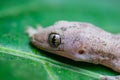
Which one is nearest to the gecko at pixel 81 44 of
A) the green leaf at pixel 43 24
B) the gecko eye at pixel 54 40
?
the gecko eye at pixel 54 40

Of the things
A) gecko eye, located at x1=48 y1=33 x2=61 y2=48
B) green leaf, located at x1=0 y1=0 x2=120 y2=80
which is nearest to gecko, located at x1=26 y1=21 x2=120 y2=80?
gecko eye, located at x1=48 y1=33 x2=61 y2=48

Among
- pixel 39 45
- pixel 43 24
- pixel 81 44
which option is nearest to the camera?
pixel 81 44

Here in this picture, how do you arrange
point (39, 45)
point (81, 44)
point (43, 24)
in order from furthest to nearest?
point (43, 24) < point (39, 45) < point (81, 44)

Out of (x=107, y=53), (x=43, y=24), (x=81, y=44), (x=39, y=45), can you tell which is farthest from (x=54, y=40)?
(x=43, y=24)

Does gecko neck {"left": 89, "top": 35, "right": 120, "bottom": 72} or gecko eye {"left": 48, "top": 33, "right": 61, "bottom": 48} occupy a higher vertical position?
gecko eye {"left": 48, "top": 33, "right": 61, "bottom": 48}

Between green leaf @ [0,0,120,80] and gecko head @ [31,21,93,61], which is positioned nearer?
green leaf @ [0,0,120,80]

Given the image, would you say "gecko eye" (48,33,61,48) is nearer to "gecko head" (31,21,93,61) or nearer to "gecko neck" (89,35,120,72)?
"gecko head" (31,21,93,61)

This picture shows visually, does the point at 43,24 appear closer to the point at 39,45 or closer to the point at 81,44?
the point at 39,45
